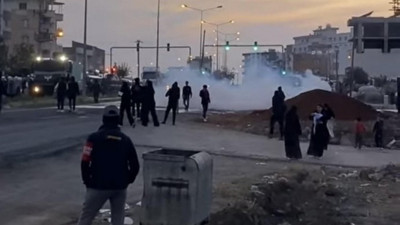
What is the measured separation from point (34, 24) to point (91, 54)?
47247mm

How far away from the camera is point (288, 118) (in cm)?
2583

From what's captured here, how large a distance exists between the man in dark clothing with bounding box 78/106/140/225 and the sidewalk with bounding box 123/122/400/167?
1609 cm

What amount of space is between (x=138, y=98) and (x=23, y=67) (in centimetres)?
5844

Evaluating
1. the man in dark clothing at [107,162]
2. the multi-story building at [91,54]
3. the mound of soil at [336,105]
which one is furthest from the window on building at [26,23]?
the man in dark clothing at [107,162]

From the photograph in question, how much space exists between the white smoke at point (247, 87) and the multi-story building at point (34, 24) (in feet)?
145

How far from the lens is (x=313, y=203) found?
623 inches

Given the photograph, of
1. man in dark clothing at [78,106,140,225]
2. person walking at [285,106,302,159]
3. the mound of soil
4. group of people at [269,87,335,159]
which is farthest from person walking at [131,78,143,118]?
man in dark clothing at [78,106,140,225]

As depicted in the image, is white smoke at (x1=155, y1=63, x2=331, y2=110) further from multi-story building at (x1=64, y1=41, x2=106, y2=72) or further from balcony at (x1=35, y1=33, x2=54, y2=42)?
multi-story building at (x1=64, y1=41, x2=106, y2=72)

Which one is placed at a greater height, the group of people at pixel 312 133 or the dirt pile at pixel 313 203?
the group of people at pixel 312 133

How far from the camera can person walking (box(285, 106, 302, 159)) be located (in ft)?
84.4

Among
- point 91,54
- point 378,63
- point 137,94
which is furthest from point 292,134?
point 91,54

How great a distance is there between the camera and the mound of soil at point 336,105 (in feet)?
149

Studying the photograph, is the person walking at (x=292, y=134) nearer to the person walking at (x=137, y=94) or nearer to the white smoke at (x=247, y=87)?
the person walking at (x=137, y=94)

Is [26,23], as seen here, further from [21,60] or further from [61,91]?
[61,91]
